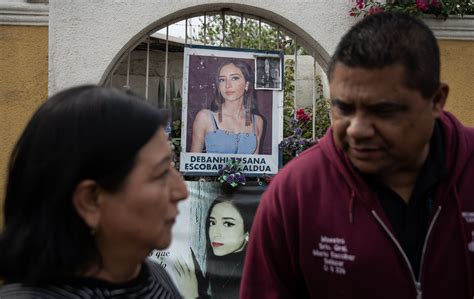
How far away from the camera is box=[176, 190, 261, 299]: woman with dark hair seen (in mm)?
4832

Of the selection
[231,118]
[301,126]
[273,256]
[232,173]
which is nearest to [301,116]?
[301,126]

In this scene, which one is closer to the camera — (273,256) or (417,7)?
(273,256)

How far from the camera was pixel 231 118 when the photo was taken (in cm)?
486

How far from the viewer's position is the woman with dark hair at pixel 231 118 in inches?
190

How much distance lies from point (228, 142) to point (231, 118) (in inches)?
7.4

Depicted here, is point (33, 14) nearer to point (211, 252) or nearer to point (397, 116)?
point (211, 252)

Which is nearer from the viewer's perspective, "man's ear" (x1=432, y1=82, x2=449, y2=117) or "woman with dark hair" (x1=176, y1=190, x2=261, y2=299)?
"man's ear" (x1=432, y1=82, x2=449, y2=117)

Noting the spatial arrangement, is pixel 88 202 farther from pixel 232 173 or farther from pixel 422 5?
pixel 422 5

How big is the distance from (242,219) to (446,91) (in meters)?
3.09

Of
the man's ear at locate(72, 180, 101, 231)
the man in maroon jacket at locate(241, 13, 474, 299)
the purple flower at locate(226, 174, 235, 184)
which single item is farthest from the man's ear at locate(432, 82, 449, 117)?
the purple flower at locate(226, 174, 235, 184)

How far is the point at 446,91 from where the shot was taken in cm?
192

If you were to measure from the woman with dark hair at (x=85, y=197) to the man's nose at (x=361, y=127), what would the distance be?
0.59 m

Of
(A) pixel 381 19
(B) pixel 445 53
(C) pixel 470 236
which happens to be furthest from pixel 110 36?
(C) pixel 470 236

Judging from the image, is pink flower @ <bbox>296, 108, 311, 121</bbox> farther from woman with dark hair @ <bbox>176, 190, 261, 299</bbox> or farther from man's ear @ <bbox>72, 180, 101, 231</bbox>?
man's ear @ <bbox>72, 180, 101, 231</bbox>
